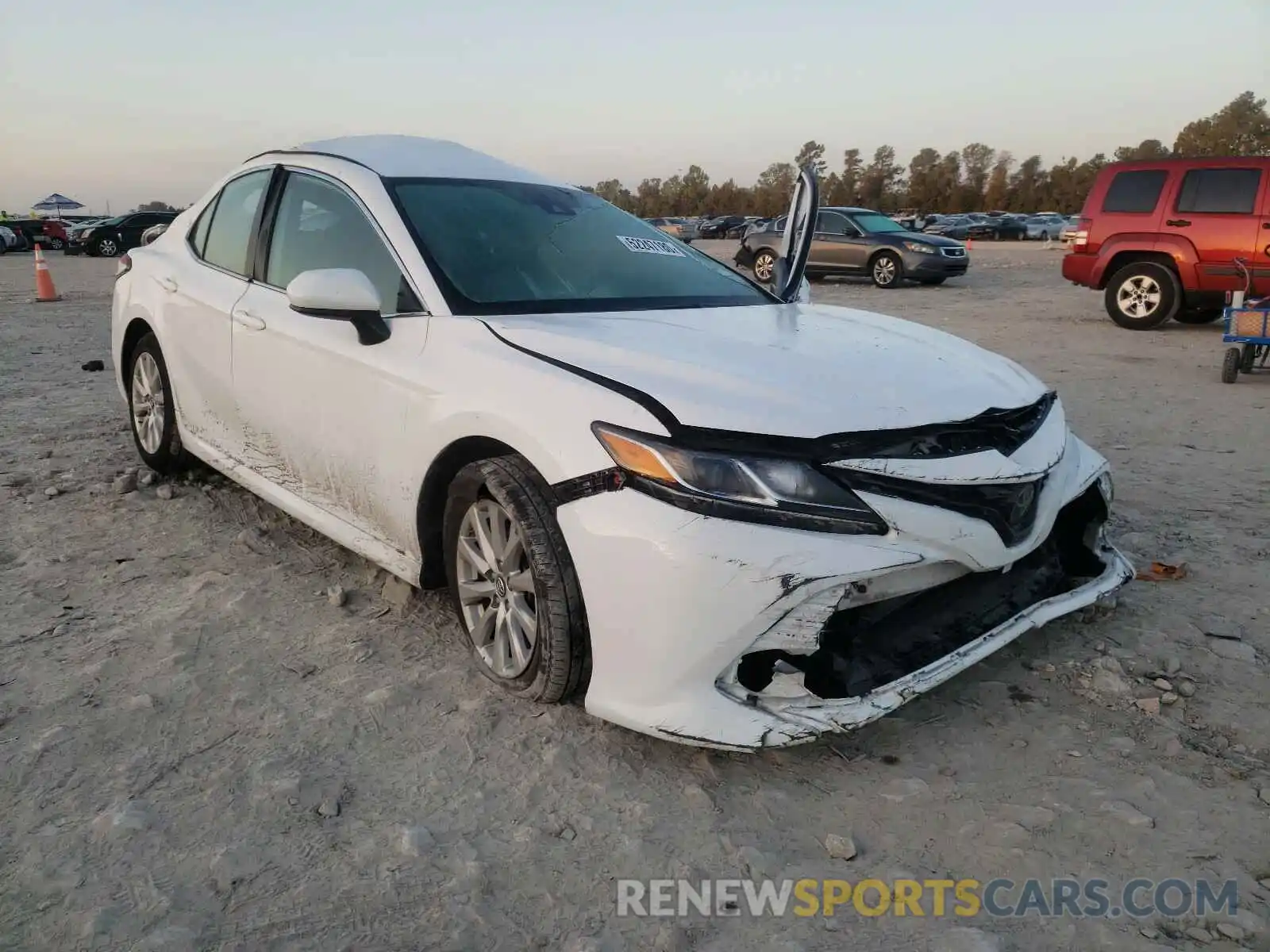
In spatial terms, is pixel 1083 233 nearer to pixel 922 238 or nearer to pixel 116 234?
pixel 922 238

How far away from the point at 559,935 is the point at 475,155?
2.96 m

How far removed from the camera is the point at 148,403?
15.2 feet

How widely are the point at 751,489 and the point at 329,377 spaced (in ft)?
5.38

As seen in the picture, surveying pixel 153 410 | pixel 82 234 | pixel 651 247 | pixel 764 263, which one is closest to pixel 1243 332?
pixel 651 247

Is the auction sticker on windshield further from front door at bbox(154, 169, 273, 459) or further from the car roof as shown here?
front door at bbox(154, 169, 273, 459)

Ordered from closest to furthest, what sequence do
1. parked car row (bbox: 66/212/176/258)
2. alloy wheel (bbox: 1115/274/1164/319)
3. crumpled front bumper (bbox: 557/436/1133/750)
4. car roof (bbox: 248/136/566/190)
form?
crumpled front bumper (bbox: 557/436/1133/750) → car roof (bbox: 248/136/566/190) → alloy wheel (bbox: 1115/274/1164/319) → parked car row (bbox: 66/212/176/258)

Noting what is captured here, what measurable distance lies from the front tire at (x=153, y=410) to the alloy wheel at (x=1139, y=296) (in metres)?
10.7

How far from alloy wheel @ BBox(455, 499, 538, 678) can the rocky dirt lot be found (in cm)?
15

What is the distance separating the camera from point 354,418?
305 cm

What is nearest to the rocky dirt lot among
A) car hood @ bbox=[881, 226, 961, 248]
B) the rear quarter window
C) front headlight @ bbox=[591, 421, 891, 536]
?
front headlight @ bbox=[591, 421, 891, 536]

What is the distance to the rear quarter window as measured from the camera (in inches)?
432

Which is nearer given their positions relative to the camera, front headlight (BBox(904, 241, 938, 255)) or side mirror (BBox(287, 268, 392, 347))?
side mirror (BBox(287, 268, 392, 347))

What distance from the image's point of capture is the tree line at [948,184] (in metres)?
69.4

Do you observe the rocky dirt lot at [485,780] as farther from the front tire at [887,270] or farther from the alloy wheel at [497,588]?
the front tire at [887,270]
